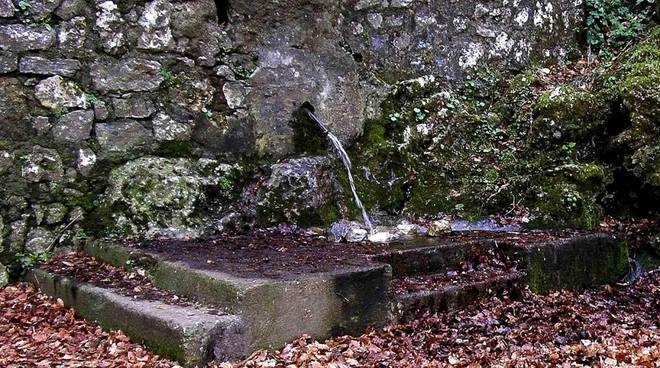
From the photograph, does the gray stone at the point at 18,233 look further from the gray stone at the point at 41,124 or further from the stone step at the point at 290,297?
the stone step at the point at 290,297

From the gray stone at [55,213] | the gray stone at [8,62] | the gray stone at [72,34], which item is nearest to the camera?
the gray stone at [8,62]

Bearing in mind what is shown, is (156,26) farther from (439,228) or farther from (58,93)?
(439,228)

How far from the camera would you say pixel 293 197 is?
5383mm

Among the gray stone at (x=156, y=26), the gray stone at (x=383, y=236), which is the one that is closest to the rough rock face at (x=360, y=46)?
the gray stone at (x=156, y=26)

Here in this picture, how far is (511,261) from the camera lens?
474 cm

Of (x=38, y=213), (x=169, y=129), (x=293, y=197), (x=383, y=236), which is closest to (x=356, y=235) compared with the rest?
(x=383, y=236)

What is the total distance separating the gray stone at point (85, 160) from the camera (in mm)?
4891

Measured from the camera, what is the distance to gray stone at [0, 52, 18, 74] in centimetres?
462

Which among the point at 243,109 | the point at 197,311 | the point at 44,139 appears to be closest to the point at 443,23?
the point at 243,109

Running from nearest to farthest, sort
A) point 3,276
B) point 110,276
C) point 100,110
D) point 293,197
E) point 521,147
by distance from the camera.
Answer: point 110,276, point 3,276, point 100,110, point 293,197, point 521,147

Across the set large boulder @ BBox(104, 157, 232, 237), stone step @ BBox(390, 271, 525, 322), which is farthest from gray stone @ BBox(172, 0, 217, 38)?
stone step @ BBox(390, 271, 525, 322)

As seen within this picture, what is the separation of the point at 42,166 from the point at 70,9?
1281 millimetres

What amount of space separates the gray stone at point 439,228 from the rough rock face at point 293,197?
0.91 metres

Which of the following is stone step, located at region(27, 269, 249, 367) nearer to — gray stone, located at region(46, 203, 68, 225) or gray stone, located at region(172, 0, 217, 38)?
gray stone, located at region(46, 203, 68, 225)
